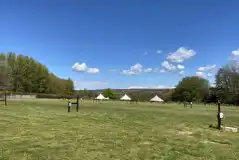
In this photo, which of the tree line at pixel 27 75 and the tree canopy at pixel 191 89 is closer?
the tree line at pixel 27 75

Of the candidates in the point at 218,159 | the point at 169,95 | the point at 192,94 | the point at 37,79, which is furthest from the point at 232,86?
the point at 218,159

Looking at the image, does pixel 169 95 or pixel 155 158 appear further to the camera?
pixel 169 95

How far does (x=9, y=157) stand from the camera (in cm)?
770

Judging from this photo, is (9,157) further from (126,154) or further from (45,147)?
(126,154)

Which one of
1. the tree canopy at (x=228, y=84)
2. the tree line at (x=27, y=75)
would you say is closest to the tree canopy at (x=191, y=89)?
the tree canopy at (x=228, y=84)

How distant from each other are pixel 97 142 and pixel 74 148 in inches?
60.5

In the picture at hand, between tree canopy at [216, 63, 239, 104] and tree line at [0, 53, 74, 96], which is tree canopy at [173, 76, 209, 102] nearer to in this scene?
tree canopy at [216, 63, 239, 104]

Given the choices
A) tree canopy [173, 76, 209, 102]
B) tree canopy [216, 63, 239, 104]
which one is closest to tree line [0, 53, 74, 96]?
tree canopy [173, 76, 209, 102]

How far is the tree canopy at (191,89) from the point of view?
10675 centimetres

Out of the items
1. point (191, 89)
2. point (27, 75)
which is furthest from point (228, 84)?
point (27, 75)

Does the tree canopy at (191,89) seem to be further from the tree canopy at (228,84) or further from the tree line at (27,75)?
the tree line at (27,75)

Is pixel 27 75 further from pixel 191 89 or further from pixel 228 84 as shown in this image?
pixel 228 84

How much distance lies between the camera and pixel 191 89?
4257 inches

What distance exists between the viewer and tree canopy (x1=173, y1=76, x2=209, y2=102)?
4203 inches
